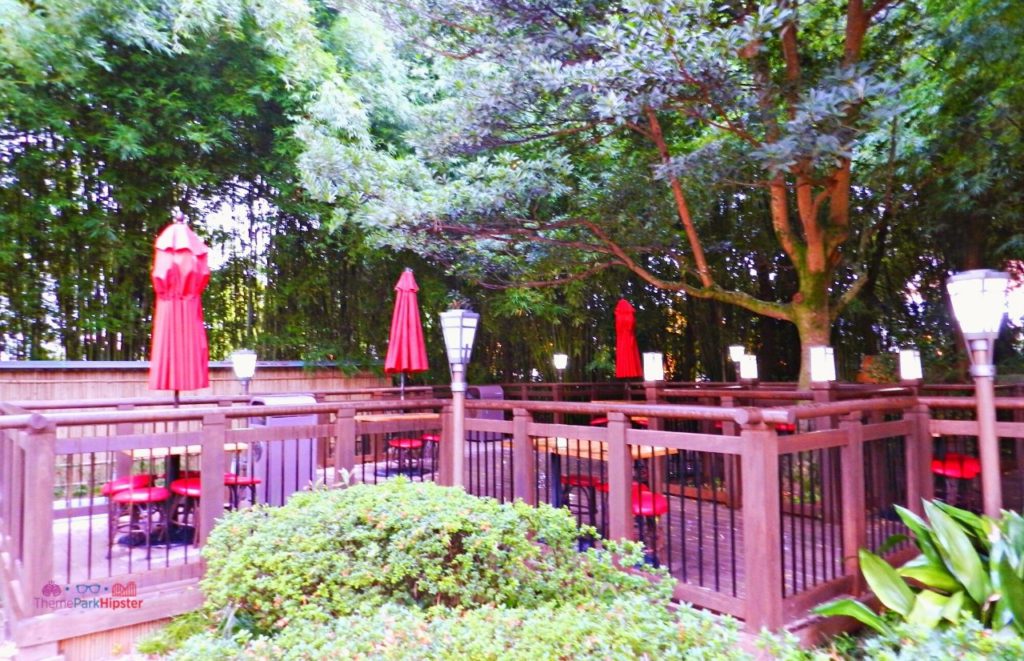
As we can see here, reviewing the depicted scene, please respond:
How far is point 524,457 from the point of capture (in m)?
3.88

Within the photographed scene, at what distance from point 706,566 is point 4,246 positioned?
8.04 meters

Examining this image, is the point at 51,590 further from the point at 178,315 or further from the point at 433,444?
the point at 433,444

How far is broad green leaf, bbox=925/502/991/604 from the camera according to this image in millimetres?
2506

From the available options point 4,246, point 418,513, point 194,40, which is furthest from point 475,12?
point 4,246

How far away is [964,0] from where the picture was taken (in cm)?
535

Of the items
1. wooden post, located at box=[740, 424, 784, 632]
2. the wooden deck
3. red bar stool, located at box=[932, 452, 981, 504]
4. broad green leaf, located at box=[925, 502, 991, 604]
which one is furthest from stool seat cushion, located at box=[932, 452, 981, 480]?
wooden post, located at box=[740, 424, 784, 632]

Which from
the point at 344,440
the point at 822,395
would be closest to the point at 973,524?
the point at 822,395

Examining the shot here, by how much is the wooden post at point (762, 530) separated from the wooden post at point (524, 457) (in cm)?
145

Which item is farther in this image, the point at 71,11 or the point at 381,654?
the point at 71,11

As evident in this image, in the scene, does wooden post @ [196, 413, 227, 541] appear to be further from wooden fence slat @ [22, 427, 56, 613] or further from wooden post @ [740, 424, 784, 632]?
wooden post @ [740, 424, 784, 632]

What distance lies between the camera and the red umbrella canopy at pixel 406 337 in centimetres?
569

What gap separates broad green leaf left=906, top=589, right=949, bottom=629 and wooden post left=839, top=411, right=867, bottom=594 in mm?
534

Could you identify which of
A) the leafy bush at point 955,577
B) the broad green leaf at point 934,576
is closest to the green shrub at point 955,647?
the leafy bush at point 955,577

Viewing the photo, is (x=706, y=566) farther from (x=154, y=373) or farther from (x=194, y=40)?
(x=194, y=40)
